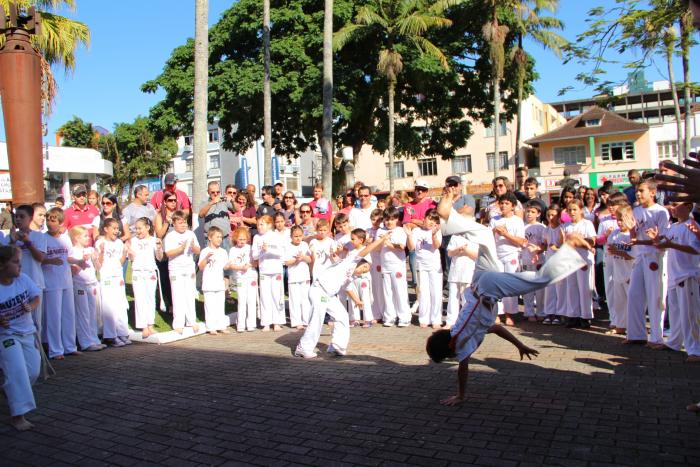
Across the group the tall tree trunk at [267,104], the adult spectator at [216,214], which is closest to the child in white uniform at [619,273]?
the adult spectator at [216,214]

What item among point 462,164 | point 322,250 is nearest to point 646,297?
point 322,250

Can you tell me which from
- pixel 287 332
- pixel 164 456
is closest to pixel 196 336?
pixel 287 332

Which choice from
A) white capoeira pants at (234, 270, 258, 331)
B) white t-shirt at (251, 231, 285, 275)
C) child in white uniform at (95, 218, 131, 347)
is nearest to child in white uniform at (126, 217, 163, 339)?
child in white uniform at (95, 218, 131, 347)

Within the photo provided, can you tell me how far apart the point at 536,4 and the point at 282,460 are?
95.8 ft

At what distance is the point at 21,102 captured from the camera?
7691mm

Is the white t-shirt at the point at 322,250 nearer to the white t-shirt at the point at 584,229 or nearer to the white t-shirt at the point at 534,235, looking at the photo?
the white t-shirt at the point at 534,235

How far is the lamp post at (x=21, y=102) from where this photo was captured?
765cm

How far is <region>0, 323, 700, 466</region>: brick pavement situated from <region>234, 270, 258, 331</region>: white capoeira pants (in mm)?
1939

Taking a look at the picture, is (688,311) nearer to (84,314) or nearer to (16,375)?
(16,375)

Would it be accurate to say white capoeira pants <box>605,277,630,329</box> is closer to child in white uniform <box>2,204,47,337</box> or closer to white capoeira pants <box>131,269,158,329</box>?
white capoeira pants <box>131,269,158,329</box>

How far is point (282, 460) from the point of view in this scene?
172 inches

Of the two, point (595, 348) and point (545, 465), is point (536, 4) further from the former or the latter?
point (545, 465)

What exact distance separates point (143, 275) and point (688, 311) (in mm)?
7666

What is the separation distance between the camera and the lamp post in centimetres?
765
